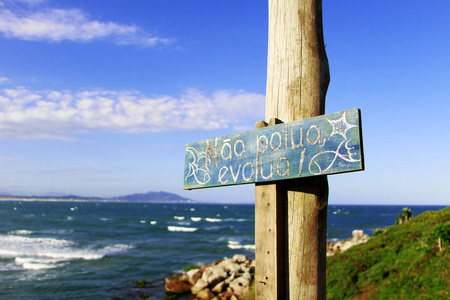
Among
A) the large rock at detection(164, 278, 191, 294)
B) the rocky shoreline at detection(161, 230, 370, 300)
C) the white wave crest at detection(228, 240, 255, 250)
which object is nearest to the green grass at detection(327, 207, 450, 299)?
the rocky shoreline at detection(161, 230, 370, 300)

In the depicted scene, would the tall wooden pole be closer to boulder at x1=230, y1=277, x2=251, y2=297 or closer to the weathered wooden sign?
the weathered wooden sign

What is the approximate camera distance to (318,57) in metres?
2.18

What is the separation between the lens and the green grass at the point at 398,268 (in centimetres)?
767

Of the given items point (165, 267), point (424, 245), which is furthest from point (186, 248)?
point (424, 245)

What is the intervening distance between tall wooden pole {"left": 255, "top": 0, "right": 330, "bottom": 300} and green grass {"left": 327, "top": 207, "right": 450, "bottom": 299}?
6.53 m

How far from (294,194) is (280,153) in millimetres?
253

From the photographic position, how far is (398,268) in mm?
8875

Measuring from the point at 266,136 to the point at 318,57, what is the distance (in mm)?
593

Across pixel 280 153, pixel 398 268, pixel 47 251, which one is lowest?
pixel 47 251

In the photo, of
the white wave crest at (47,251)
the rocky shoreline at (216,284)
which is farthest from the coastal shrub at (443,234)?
the white wave crest at (47,251)

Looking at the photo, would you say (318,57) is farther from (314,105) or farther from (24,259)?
(24,259)

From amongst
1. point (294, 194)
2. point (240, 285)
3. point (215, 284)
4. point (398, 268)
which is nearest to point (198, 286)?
point (215, 284)

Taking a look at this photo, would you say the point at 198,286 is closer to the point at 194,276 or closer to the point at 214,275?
the point at 214,275

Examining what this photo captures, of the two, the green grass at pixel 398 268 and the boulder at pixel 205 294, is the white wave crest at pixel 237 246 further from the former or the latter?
the green grass at pixel 398 268
